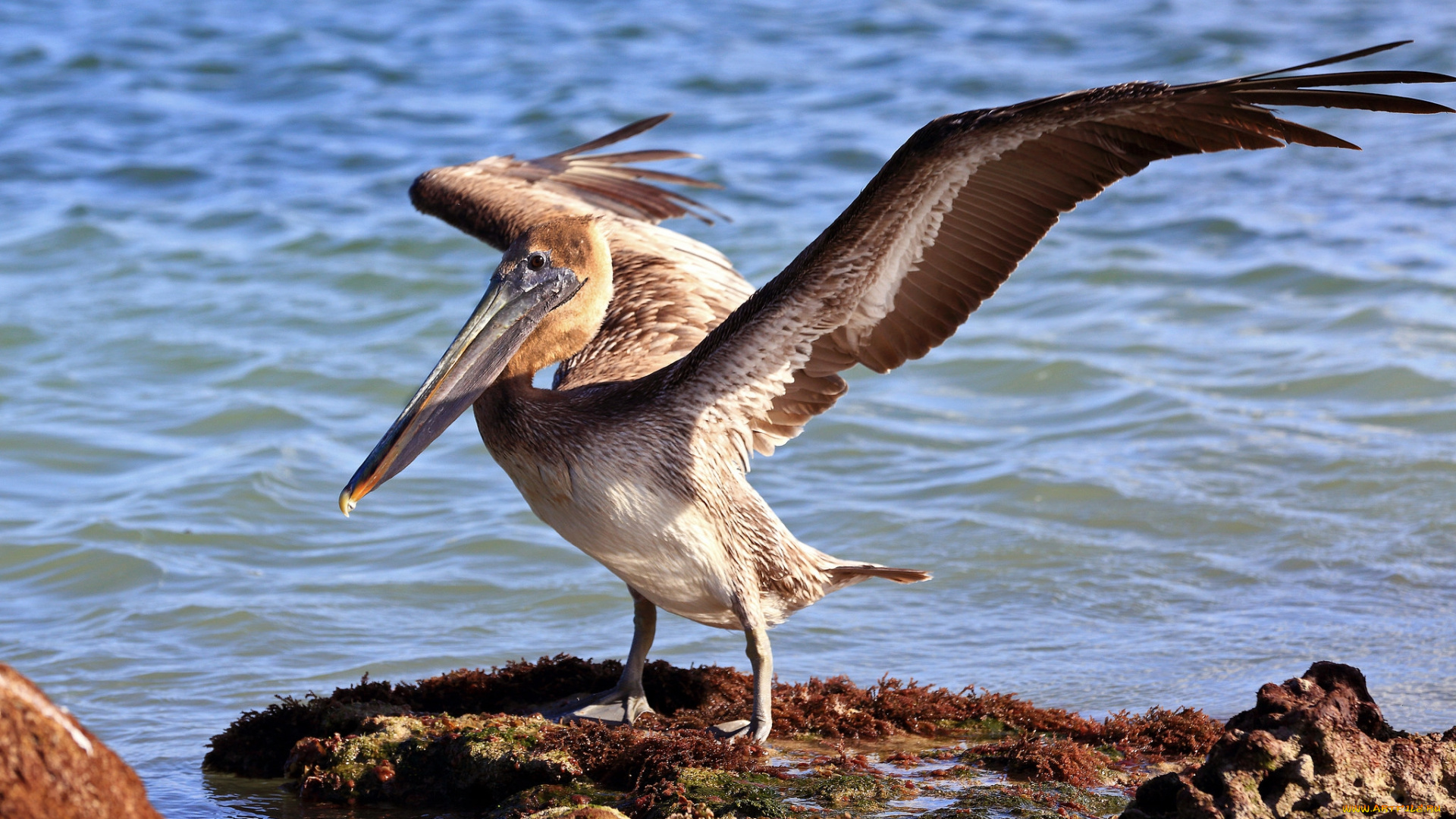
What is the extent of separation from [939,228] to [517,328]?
1.39 m

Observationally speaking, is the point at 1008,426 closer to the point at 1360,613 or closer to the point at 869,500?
the point at 869,500

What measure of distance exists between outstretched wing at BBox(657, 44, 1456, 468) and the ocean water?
1.44 m

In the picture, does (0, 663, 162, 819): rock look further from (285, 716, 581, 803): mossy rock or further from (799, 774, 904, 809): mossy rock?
(799, 774, 904, 809): mossy rock

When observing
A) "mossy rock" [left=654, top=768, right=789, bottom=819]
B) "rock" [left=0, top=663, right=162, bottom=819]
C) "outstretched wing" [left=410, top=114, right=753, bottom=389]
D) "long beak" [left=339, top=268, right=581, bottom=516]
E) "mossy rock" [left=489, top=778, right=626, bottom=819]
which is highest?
"outstretched wing" [left=410, top=114, right=753, bottom=389]

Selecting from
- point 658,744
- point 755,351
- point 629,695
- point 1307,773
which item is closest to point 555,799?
point 658,744

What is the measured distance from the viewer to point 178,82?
15.9 meters

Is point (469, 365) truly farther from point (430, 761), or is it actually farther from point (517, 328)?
point (430, 761)

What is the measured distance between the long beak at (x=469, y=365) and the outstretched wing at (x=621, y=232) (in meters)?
0.46

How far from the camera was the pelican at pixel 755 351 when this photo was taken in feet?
13.1

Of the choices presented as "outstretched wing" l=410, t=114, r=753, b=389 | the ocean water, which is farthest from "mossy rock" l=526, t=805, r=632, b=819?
"outstretched wing" l=410, t=114, r=753, b=389

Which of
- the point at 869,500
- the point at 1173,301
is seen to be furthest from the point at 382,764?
the point at 1173,301

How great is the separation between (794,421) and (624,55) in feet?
42.6

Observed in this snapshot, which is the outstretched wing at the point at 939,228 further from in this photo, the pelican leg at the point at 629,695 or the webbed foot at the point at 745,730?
the webbed foot at the point at 745,730

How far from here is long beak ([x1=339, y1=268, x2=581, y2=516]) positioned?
14.9 ft
